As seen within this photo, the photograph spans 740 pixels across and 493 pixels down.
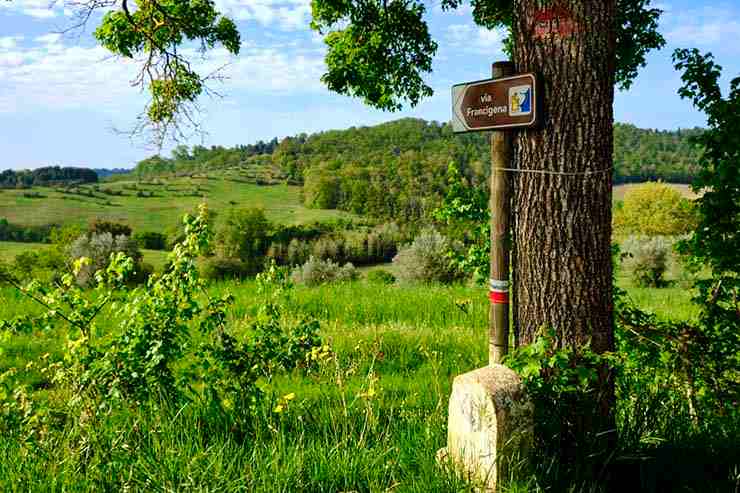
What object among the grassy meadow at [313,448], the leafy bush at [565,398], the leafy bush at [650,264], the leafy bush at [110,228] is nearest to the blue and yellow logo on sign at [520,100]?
the leafy bush at [565,398]

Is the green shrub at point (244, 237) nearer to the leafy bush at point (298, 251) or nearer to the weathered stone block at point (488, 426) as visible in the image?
the leafy bush at point (298, 251)

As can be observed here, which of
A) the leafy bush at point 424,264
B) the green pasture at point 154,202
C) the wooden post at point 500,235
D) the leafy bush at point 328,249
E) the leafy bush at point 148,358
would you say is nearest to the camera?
the leafy bush at point 148,358

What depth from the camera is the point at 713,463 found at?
3996 millimetres

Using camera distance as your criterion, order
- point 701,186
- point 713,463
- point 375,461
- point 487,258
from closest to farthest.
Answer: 1. point 375,461
2. point 713,463
3. point 701,186
4. point 487,258

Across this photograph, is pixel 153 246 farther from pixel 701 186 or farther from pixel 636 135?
pixel 701 186

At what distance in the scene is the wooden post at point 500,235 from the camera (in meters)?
4.25

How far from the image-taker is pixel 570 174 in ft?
13.1

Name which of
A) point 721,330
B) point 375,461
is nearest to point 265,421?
point 375,461

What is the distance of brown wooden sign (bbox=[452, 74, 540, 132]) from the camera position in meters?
4.00

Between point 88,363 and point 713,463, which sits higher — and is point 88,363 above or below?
above

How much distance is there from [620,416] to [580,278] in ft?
3.68

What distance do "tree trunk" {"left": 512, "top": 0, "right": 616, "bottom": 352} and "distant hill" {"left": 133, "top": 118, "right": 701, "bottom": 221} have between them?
43.3m

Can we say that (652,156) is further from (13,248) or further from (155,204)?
(13,248)

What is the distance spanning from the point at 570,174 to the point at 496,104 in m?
0.69
